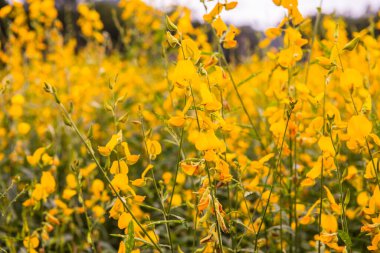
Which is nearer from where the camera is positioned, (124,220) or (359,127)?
(359,127)

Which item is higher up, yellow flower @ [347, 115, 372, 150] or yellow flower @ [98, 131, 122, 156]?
yellow flower @ [347, 115, 372, 150]

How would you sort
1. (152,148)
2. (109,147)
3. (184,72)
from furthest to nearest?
(152,148) < (109,147) < (184,72)

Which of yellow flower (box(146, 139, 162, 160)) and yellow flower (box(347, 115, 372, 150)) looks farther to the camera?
yellow flower (box(146, 139, 162, 160))

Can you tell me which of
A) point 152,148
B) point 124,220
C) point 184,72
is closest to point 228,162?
point 152,148

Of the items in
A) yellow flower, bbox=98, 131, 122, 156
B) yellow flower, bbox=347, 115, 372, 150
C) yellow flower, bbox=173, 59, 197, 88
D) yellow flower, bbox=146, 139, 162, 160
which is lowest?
yellow flower, bbox=146, 139, 162, 160

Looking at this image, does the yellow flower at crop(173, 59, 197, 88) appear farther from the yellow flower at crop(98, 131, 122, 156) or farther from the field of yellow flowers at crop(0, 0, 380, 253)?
the yellow flower at crop(98, 131, 122, 156)

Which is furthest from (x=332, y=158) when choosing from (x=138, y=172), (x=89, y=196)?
(x=138, y=172)

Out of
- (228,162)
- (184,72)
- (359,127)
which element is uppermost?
(184,72)

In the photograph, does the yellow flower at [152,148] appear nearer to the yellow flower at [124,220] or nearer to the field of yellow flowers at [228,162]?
the field of yellow flowers at [228,162]

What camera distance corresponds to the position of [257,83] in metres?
5.15

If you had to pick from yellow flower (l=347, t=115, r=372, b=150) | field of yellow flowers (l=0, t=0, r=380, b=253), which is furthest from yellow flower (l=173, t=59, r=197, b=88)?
yellow flower (l=347, t=115, r=372, b=150)

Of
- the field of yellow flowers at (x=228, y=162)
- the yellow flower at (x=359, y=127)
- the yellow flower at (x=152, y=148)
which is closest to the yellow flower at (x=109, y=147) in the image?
the field of yellow flowers at (x=228, y=162)

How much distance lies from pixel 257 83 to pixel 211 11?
3659mm

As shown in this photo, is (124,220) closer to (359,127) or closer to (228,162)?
(228,162)
